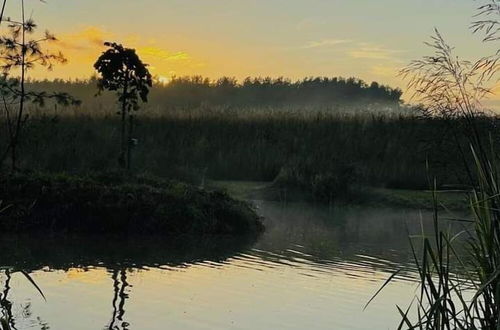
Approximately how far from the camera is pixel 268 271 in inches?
324

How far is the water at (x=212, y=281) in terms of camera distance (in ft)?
19.1

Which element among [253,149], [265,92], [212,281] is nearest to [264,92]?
[265,92]

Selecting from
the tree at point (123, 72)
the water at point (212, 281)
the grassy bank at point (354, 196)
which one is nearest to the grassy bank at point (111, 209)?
the water at point (212, 281)

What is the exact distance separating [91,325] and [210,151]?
14328mm

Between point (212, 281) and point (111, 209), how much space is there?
13.2ft

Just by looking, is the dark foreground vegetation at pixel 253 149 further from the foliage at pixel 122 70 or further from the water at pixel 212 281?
the water at pixel 212 281

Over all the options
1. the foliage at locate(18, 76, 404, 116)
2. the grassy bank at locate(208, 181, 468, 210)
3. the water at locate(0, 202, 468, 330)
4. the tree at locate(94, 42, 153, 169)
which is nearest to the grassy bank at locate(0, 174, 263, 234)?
the water at locate(0, 202, 468, 330)

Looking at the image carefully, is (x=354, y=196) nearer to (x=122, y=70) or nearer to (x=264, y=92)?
(x=122, y=70)

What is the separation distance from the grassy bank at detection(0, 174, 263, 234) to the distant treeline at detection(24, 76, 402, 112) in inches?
1362

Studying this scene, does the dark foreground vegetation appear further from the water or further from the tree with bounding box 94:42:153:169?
the water

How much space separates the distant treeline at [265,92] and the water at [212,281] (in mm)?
36653

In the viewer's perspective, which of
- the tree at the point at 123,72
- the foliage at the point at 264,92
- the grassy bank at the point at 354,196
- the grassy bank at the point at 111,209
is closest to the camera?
the grassy bank at the point at 111,209

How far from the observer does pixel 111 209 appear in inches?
437

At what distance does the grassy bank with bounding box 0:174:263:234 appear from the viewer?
35.4 ft
